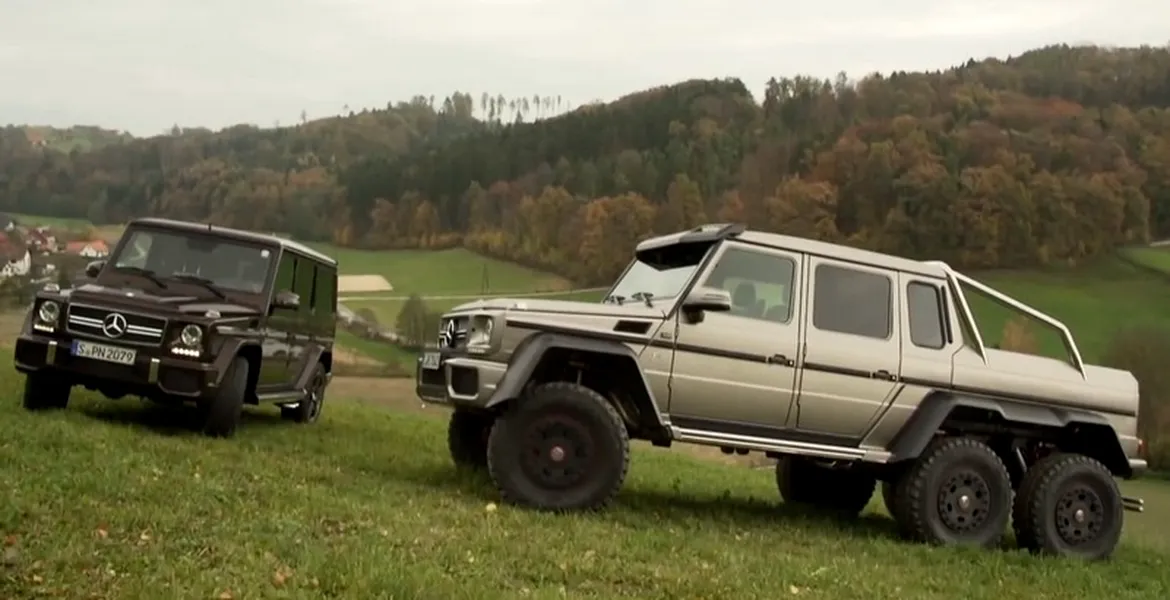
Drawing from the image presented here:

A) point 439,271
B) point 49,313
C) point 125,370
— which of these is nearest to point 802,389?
point 125,370

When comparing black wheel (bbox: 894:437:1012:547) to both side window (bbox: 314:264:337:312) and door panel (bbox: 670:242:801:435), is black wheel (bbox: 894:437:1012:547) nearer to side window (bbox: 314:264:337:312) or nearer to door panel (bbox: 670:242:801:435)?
door panel (bbox: 670:242:801:435)

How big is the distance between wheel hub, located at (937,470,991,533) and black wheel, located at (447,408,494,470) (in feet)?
11.7

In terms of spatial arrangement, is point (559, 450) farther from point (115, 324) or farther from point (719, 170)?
point (719, 170)

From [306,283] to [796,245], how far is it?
5.90 meters

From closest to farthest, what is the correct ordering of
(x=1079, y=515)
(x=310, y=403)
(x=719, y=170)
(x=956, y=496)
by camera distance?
(x=956, y=496), (x=1079, y=515), (x=310, y=403), (x=719, y=170)

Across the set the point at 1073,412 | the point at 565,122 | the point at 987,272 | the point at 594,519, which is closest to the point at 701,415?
the point at 594,519

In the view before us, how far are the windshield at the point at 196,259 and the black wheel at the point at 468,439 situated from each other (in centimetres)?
269

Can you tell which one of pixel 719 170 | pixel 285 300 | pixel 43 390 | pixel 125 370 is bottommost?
pixel 43 390

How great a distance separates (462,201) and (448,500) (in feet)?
225

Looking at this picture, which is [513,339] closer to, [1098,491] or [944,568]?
[944,568]

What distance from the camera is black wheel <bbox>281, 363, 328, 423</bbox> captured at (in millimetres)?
12156

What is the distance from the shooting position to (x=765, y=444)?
7.57 meters

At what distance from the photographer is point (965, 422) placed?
8.26 metres

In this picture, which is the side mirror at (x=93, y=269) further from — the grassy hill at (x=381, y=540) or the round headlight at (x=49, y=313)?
the grassy hill at (x=381, y=540)
